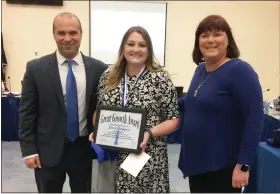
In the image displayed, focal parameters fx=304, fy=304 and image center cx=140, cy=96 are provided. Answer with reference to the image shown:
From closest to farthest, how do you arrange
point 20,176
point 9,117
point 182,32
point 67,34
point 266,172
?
point 67,34 → point 266,172 → point 20,176 → point 9,117 → point 182,32

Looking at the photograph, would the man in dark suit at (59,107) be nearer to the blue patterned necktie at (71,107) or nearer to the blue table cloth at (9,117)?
the blue patterned necktie at (71,107)

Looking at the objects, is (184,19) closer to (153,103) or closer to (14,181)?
(14,181)

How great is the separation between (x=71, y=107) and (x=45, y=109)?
15cm

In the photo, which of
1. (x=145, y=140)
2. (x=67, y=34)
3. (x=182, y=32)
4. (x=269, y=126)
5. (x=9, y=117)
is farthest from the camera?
A: (x=182, y=32)

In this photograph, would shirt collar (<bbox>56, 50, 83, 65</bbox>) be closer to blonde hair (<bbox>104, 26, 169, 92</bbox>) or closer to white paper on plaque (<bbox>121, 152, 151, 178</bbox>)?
blonde hair (<bbox>104, 26, 169, 92</bbox>)

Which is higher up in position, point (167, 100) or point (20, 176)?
point (167, 100)

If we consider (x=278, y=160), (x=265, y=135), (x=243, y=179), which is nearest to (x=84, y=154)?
(x=243, y=179)

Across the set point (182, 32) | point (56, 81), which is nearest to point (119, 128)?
point (56, 81)

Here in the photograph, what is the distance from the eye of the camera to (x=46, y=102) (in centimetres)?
→ 171

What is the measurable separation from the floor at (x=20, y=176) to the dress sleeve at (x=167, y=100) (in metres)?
1.61

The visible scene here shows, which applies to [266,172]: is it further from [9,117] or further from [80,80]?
[9,117]

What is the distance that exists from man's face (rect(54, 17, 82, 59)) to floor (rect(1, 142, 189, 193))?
1585mm

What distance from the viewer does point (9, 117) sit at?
464 cm

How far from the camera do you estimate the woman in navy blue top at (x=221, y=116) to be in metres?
1.46
